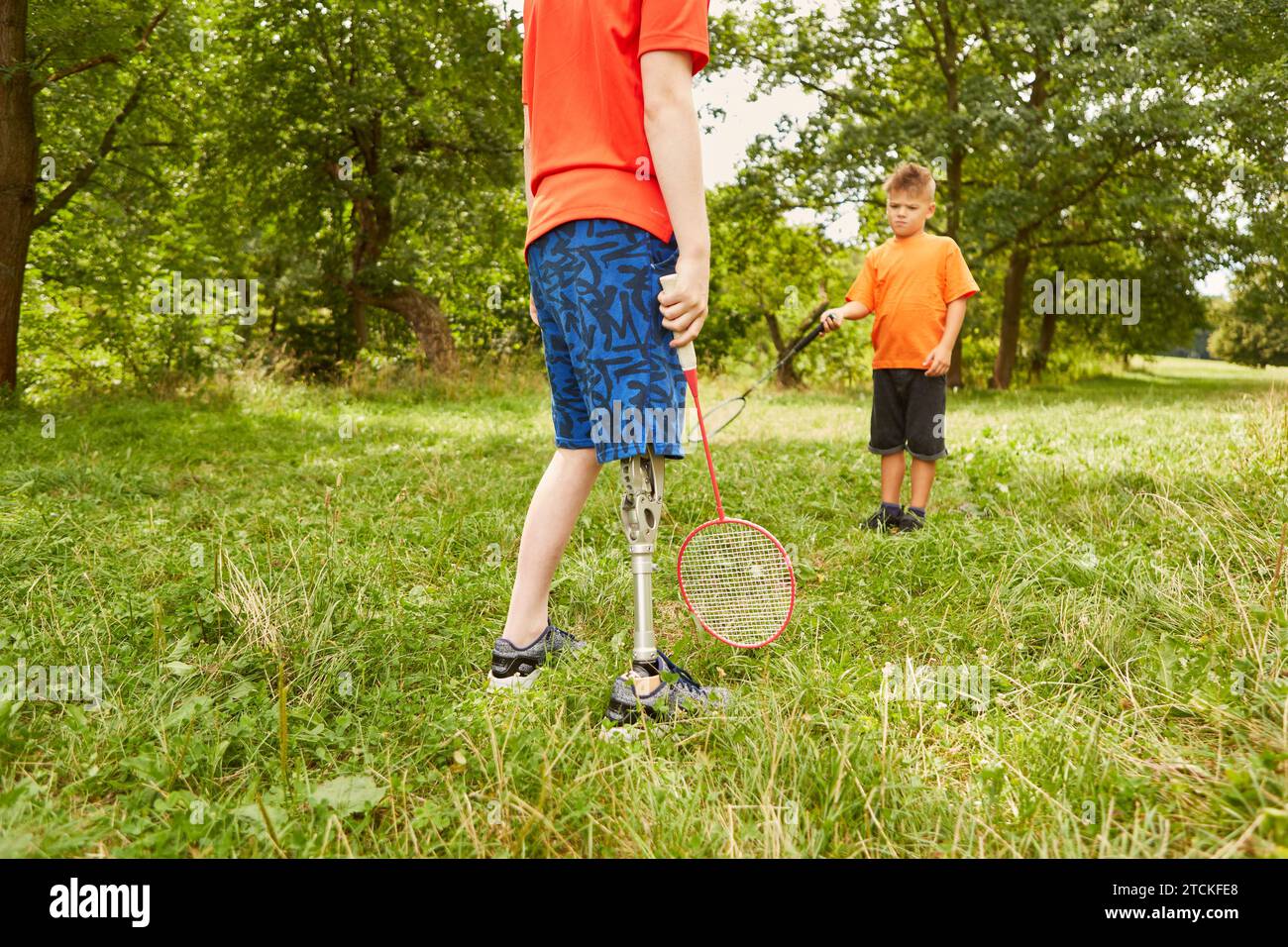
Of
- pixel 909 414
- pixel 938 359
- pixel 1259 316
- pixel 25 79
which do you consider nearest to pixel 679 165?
pixel 938 359

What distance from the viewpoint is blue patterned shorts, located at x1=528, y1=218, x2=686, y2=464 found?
2.06 m

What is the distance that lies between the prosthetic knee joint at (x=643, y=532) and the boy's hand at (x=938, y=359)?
8.44 ft

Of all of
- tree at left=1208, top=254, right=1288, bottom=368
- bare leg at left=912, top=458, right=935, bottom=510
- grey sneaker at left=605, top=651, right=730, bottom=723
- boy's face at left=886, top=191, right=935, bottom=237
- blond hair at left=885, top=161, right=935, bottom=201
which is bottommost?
grey sneaker at left=605, top=651, right=730, bottom=723

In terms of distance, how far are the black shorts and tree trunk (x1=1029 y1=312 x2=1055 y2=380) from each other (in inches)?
738

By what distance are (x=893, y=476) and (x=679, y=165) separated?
9.17ft

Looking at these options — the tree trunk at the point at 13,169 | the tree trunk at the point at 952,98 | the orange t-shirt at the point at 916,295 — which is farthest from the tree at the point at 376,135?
the orange t-shirt at the point at 916,295

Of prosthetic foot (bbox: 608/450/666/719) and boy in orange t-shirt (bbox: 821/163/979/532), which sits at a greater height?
boy in orange t-shirt (bbox: 821/163/979/532)

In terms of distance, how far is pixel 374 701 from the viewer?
7.43ft

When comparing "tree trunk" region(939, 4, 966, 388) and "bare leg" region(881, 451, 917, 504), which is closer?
"bare leg" region(881, 451, 917, 504)

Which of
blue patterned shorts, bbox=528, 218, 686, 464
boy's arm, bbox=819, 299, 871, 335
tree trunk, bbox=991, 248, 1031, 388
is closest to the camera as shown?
blue patterned shorts, bbox=528, 218, 686, 464

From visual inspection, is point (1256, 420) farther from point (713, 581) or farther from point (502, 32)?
point (502, 32)

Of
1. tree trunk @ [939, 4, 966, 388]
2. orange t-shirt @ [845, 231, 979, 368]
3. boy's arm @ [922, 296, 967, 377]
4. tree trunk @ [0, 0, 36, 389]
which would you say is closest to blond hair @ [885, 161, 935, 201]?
orange t-shirt @ [845, 231, 979, 368]

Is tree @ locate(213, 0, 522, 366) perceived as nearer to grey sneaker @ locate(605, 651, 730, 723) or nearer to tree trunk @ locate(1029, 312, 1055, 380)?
grey sneaker @ locate(605, 651, 730, 723)

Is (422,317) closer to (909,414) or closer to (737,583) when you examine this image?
(909,414)
